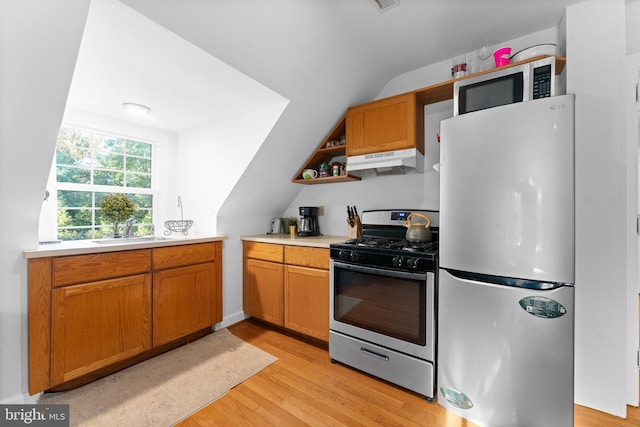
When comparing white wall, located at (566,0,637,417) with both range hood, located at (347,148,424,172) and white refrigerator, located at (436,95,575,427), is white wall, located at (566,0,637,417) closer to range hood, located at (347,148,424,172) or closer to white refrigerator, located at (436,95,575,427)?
white refrigerator, located at (436,95,575,427)

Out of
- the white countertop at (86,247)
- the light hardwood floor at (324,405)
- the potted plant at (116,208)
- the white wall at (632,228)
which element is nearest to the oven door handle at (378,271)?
the light hardwood floor at (324,405)

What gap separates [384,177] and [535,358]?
174 centimetres

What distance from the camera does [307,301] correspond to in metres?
2.34

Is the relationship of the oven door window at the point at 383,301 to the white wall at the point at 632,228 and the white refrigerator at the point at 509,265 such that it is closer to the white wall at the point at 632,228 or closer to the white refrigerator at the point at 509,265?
the white refrigerator at the point at 509,265

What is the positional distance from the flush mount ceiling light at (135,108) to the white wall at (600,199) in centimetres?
324

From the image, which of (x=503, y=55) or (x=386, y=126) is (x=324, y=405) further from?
(x=503, y=55)

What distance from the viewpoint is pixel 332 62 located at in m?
2.08

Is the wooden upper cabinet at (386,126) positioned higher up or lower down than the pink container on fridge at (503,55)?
lower down

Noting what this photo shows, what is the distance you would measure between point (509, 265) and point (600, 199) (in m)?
0.83

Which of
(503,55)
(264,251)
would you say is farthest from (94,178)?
(503,55)

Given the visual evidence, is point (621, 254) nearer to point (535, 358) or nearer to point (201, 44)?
point (535, 358)

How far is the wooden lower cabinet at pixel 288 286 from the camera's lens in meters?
2.26

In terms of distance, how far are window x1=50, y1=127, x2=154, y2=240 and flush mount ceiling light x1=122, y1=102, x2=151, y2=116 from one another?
1.71 ft

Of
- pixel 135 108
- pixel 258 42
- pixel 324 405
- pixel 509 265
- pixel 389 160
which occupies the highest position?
pixel 258 42
